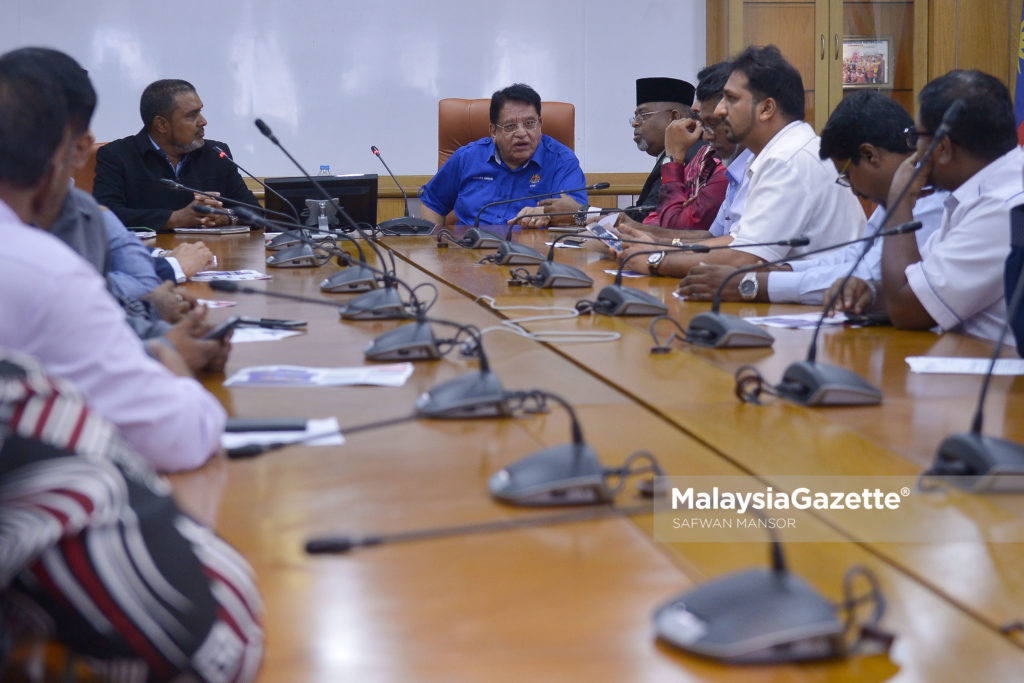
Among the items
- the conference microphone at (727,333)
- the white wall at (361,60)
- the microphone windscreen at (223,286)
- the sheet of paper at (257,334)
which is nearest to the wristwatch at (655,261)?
the conference microphone at (727,333)

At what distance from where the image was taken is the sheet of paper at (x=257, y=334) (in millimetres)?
1932

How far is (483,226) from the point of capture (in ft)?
14.8

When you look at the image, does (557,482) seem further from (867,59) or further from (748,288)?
(867,59)

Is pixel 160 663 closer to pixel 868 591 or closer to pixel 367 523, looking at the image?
pixel 367 523

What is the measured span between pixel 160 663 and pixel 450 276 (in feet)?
7.27

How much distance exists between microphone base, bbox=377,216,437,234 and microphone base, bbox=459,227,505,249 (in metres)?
0.66

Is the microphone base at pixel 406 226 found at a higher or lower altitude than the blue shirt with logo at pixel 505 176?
lower

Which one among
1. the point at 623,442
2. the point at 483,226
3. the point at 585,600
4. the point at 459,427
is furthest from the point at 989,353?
the point at 483,226

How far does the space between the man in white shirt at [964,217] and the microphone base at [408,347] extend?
944mm

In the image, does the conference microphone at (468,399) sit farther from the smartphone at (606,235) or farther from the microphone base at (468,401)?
the smartphone at (606,235)

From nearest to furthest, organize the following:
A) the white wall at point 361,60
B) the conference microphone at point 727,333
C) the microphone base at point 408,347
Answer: the microphone base at point 408,347 → the conference microphone at point 727,333 → the white wall at point 361,60

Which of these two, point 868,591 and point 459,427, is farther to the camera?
point 459,427

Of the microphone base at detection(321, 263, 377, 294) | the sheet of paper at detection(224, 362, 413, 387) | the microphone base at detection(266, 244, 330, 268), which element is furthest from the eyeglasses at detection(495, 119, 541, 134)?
the sheet of paper at detection(224, 362, 413, 387)

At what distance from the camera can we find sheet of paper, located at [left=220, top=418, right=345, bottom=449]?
1257 mm
